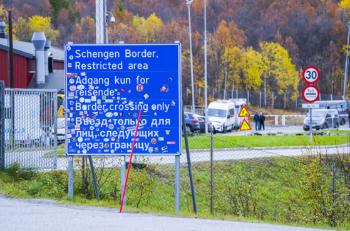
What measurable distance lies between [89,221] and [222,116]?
44.0m

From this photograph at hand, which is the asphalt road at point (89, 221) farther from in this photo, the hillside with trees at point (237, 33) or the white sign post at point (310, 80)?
the hillside with trees at point (237, 33)

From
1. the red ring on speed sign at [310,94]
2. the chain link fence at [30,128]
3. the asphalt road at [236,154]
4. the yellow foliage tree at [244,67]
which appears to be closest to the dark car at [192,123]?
the asphalt road at [236,154]

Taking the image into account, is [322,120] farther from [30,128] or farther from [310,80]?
[30,128]

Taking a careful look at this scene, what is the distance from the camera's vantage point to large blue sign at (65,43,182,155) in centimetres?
1459

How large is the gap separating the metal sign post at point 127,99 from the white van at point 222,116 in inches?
1521

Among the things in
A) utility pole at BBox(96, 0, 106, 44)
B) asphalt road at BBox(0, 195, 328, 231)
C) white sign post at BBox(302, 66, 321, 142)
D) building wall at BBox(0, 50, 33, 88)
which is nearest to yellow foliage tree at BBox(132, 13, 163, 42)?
building wall at BBox(0, 50, 33, 88)

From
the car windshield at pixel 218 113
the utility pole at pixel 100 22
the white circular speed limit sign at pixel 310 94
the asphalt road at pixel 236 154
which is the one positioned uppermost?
the utility pole at pixel 100 22

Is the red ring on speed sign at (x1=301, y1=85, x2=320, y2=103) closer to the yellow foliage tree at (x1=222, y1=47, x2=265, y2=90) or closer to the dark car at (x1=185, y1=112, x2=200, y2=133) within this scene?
the dark car at (x1=185, y1=112, x2=200, y2=133)

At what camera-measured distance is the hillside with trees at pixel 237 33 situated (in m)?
92.6

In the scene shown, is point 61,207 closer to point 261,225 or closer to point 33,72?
point 261,225

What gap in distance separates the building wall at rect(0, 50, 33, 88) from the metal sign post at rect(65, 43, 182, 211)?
119ft

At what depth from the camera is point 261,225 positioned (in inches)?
495

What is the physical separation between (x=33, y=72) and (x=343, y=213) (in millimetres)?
39751

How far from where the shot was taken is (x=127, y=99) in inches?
→ 576
